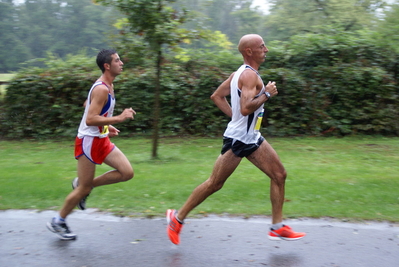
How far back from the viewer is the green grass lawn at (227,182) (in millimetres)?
5269

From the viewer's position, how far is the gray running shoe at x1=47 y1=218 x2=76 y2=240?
4.24 meters

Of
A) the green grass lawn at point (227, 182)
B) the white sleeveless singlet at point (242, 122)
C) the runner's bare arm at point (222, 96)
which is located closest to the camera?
the white sleeveless singlet at point (242, 122)

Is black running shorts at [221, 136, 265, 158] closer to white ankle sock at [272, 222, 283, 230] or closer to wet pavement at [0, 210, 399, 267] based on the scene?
white ankle sock at [272, 222, 283, 230]

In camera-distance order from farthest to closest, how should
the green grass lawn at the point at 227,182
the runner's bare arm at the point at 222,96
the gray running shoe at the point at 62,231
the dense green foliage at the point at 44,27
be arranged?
the dense green foliage at the point at 44,27 → the green grass lawn at the point at 227,182 → the runner's bare arm at the point at 222,96 → the gray running shoe at the point at 62,231

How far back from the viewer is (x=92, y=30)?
88.7ft

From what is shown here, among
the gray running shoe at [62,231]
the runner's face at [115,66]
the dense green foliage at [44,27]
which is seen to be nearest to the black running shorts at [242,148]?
the runner's face at [115,66]

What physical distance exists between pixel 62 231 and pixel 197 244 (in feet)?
4.19

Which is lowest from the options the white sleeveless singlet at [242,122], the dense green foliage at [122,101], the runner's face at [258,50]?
the dense green foliage at [122,101]

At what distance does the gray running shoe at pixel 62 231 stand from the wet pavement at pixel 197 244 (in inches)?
2.0

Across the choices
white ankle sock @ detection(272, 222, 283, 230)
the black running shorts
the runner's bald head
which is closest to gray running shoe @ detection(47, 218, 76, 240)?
the black running shorts

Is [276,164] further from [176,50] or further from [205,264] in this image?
[176,50]

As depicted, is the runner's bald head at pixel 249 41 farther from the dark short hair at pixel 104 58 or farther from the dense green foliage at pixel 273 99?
the dense green foliage at pixel 273 99

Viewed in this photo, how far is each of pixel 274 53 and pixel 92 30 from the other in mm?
18109

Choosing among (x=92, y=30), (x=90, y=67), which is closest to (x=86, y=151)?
(x=90, y=67)
